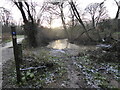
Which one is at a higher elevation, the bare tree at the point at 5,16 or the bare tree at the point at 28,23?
the bare tree at the point at 5,16

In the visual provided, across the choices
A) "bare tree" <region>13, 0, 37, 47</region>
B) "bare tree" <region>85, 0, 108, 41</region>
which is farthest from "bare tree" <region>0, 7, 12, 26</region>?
"bare tree" <region>85, 0, 108, 41</region>

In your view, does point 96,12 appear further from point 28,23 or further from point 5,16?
point 5,16

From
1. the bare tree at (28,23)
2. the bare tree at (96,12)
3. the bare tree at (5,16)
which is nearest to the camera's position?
the bare tree at (28,23)

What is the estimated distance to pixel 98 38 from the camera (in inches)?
439

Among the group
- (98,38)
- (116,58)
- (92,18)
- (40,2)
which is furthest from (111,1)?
(116,58)

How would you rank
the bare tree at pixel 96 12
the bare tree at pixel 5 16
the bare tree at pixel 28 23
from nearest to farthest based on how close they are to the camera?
the bare tree at pixel 28 23, the bare tree at pixel 96 12, the bare tree at pixel 5 16

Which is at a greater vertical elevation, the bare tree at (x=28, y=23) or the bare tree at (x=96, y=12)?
the bare tree at (x=96, y=12)

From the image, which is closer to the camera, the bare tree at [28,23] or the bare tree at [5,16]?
the bare tree at [28,23]

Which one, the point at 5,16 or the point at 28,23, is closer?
the point at 28,23

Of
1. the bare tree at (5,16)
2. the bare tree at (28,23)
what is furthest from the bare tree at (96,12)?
the bare tree at (5,16)

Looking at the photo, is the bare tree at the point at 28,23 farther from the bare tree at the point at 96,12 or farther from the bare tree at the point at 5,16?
the bare tree at the point at 96,12

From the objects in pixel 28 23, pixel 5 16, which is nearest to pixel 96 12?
pixel 28 23

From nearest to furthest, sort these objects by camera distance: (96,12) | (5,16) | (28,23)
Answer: (28,23) < (96,12) < (5,16)

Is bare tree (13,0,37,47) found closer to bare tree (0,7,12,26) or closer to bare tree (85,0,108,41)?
bare tree (0,7,12,26)
